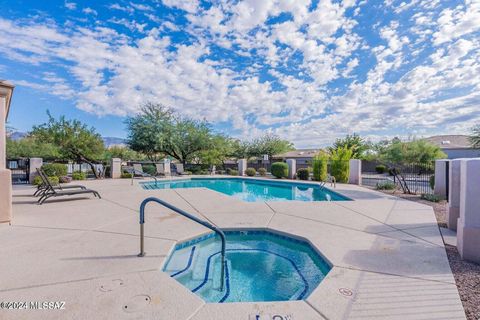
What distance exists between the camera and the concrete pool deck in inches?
84.5

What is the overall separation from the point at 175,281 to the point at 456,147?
1783 inches

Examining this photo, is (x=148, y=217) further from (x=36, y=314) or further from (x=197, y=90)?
(x=197, y=90)

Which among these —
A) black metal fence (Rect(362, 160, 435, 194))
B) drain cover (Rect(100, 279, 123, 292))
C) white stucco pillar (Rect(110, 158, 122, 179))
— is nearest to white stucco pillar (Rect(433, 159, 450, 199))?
black metal fence (Rect(362, 160, 435, 194))

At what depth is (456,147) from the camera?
33375mm

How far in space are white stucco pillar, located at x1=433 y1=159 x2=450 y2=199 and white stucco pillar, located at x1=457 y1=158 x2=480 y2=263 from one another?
22.9 ft

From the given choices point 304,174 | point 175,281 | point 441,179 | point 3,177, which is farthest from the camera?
point 304,174

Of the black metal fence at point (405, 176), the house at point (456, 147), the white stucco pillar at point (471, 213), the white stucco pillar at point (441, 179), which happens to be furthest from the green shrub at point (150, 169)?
the house at point (456, 147)

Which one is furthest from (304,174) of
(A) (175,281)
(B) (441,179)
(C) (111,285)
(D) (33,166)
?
(D) (33,166)

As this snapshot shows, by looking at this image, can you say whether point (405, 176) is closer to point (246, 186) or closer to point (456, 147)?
point (246, 186)

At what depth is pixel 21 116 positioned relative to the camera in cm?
1995

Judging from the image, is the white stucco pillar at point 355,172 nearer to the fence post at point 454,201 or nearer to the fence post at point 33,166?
the fence post at point 454,201

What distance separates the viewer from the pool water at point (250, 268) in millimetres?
2855

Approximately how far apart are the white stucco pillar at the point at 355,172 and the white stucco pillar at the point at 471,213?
11618mm

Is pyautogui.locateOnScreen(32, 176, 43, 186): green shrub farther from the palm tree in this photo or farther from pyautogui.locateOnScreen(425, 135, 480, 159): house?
pyautogui.locateOnScreen(425, 135, 480, 159): house
